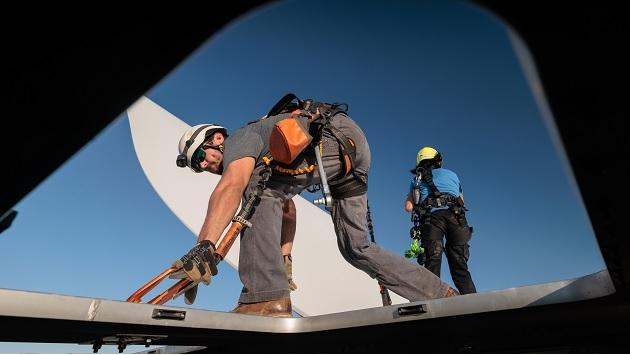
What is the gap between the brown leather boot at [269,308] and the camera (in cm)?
242

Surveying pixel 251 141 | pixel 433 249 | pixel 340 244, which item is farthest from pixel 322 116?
pixel 433 249

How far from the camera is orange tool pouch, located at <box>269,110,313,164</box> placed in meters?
2.79

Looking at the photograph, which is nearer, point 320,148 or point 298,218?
point 320,148

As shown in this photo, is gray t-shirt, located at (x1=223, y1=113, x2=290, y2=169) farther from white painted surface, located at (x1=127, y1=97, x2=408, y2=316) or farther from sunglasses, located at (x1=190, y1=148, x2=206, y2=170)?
white painted surface, located at (x1=127, y1=97, x2=408, y2=316)

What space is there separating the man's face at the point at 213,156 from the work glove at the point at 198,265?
1165mm

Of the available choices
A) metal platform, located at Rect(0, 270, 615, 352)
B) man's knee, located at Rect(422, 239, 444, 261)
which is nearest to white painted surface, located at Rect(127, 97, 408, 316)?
man's knee, located at Rect(422, 239, 444, 261)

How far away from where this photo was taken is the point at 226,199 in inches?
100

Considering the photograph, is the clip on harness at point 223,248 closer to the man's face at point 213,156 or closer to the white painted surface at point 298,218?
the man's face at point 213,156

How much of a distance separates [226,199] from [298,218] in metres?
8.26

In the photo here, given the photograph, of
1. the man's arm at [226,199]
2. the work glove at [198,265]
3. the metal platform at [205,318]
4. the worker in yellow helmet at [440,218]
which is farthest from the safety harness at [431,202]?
the work glove at [198,265]

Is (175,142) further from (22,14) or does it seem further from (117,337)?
(22,14)

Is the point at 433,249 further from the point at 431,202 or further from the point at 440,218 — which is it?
the point at 431,202

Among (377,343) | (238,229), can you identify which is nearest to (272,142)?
(238,229)

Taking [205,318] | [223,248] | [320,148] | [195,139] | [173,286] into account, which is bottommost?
[205,318]
